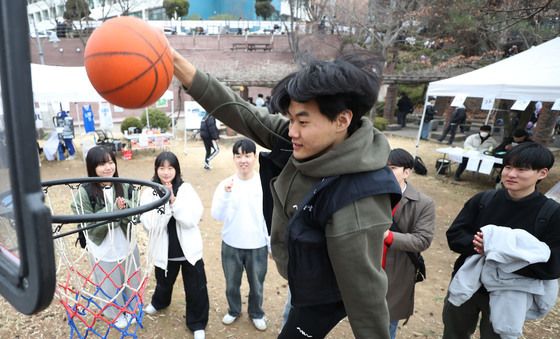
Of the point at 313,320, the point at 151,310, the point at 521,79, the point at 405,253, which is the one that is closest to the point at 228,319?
the point at 151,310

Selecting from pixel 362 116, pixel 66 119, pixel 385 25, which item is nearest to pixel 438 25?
pixel 385 25

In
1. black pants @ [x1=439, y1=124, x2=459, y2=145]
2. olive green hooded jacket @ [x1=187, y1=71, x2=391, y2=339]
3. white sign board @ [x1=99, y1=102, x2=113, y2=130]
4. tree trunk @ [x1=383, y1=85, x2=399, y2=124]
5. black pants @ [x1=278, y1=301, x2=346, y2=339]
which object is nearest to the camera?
olive green hooded jacket @ [x1=187, y1=71, x2=391, y2=339]

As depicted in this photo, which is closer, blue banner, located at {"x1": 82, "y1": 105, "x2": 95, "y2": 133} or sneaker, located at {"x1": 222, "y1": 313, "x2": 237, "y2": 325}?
sneaker, located at {"x1": 222, "y1": 313, "x2": 237, "y2": 325}

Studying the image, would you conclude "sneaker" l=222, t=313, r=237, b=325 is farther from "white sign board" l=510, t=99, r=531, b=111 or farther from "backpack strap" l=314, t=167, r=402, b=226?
"white sign board" l=510, t=99, r=531, b=111

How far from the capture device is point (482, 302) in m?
2.44

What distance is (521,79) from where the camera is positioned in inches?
278

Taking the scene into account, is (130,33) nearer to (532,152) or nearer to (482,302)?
(532,152)

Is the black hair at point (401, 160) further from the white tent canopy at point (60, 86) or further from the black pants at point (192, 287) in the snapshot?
the white tent canopy at point (60, 86)

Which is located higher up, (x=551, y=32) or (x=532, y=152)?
(x=551, y=32)

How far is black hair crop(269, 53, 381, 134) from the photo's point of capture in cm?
135

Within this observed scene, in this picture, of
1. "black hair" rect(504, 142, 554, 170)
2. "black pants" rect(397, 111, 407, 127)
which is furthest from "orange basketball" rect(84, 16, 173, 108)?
"black pants" rect(397, 111, 407, 127)

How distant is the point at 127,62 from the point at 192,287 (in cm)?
225

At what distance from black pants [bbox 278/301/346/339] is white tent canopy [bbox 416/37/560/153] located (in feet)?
22.1

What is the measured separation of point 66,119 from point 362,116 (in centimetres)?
1196
